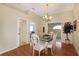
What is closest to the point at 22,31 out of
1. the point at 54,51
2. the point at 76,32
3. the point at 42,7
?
the point at 42,7

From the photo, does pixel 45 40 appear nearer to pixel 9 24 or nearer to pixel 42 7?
pixel 42 7

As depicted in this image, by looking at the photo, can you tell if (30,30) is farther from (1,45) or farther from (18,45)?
(1,45)

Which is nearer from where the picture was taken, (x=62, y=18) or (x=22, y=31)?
(x=62, y=18)

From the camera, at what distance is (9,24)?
2.62 m

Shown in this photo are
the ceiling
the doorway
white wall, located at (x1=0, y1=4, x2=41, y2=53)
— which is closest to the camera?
the ceiling

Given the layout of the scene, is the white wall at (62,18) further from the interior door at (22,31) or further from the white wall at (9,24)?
the interior door at (22,31)

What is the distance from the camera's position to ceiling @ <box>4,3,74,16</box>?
2.45 meters

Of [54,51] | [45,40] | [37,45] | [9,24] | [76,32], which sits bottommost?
[54,51]

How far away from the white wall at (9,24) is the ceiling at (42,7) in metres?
0.11

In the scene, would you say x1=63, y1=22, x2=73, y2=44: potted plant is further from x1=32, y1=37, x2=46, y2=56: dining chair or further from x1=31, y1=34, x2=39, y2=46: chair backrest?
x1=31, y1=34, x2=39, y2=46: chair backrest

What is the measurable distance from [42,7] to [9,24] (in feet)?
2.82

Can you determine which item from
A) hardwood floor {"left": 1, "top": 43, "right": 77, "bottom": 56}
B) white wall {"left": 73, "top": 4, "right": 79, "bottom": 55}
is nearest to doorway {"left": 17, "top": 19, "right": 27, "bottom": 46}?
hardwood floor {"left": 1, "top": 43, "right": 77, "bottom": 56}

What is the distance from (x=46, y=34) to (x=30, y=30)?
39cm

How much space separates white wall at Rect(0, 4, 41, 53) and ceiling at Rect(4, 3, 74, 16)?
115 millimetres
